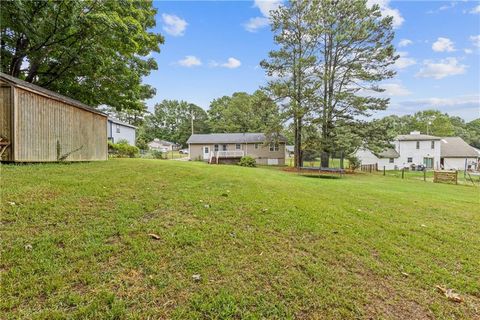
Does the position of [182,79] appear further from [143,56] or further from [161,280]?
[161,280]

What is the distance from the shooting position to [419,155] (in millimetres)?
32875

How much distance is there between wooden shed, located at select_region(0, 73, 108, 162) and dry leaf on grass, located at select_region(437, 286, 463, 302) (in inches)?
426

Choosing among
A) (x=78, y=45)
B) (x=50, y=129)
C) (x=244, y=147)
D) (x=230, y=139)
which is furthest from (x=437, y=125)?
(x=50, y=129)

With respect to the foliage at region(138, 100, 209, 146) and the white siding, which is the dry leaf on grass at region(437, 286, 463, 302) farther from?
the foliage at region(138, 100, 209, 146)

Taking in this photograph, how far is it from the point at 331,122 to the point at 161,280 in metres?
22.1

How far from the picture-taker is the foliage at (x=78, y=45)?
9.38 metres

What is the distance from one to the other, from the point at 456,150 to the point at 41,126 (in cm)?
4728

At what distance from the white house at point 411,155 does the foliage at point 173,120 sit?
3792cm

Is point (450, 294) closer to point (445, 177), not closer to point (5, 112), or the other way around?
point (5, 112)

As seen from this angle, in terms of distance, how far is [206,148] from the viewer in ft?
100

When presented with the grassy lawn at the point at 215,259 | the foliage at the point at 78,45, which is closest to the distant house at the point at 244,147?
the foliage at the point at 78,45

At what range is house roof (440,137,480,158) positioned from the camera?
33562mm

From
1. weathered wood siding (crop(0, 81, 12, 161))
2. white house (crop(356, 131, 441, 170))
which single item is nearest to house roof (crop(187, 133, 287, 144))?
white house (crop(356, 131, 441, 170))

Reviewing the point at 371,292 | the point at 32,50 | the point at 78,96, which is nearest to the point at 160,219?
the point at 371,292
